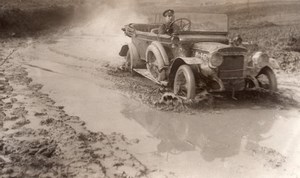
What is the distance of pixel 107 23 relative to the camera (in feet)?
69.2

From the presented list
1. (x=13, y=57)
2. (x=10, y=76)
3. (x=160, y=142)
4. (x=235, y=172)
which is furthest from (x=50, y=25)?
(x=235, y=172)

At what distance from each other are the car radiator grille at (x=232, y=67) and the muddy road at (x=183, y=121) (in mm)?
644

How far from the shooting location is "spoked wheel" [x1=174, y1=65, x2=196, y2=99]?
293 inches

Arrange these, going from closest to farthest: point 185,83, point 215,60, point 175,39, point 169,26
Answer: point 215,60 → point 185,83 → point 175,39 → point 169,26

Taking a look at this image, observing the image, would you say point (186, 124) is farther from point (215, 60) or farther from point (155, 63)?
point (155, 63)

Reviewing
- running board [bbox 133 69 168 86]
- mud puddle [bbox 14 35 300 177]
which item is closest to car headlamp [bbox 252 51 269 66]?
mud puddle [bbox 14 35 300 177]

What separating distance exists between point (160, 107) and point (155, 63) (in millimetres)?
1670

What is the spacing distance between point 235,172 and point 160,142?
4.62 feet

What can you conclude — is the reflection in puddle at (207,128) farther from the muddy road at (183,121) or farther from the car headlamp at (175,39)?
the car headlamp at (175,39)

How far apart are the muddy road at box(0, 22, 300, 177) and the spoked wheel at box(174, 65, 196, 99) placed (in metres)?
0.32

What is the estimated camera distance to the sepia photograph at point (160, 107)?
500cm

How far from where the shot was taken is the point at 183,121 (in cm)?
686

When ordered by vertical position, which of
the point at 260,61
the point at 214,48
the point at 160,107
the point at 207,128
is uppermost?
the point at 214,48

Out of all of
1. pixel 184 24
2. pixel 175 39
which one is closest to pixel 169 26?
pixel 184 24
